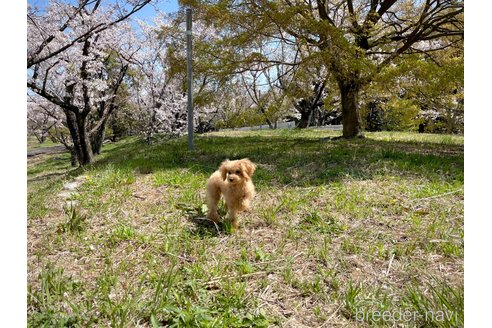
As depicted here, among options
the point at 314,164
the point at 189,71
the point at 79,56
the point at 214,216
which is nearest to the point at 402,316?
the point at 214,216

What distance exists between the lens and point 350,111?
9781 millimetres

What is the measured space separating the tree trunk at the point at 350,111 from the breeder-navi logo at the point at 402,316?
8.49m

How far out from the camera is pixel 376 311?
1.92m

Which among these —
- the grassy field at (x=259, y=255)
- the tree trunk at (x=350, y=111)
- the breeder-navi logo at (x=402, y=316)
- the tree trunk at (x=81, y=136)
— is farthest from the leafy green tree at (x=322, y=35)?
the tree trunk at (x=81, y=136)

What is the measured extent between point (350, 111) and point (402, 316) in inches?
343

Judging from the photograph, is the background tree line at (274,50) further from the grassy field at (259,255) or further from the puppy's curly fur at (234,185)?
the puppy's curly fur at (234,185)

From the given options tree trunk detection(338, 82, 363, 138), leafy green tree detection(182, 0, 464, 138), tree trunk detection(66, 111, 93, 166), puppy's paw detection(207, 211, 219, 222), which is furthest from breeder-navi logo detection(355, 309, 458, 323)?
tree trunk detection(66, 111, 93, 166)

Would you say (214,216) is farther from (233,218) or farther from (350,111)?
(350,111)

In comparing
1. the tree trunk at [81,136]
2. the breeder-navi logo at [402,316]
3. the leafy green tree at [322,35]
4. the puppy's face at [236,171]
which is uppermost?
the leafy green tree at [322,35]

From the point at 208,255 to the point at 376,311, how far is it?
4.56 feet

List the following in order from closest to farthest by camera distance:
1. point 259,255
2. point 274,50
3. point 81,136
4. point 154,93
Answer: point 259,255, point 274,50, point 81,136, point 154,93

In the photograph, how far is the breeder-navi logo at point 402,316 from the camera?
1763 millimetres

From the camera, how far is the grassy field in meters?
1.91

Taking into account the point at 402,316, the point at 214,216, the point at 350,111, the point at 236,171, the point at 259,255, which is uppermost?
the point at 350,111
